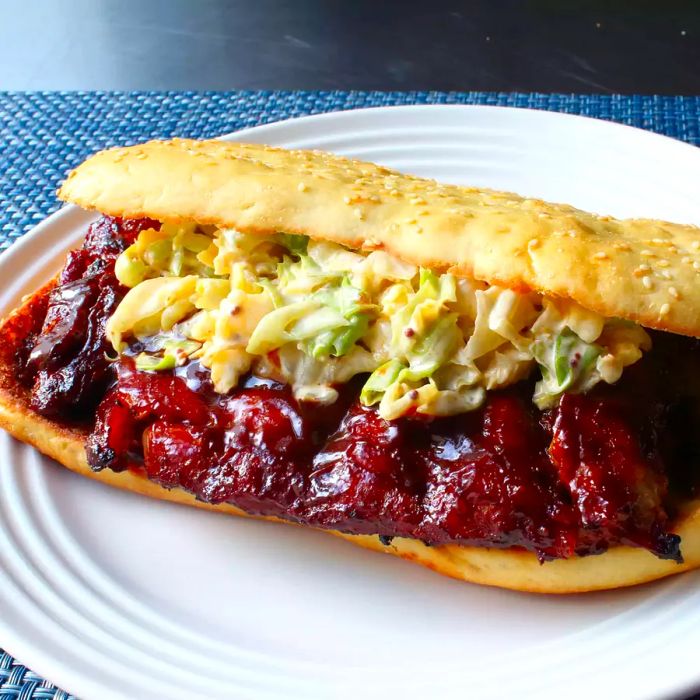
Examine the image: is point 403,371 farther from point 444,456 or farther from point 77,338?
point 77,338

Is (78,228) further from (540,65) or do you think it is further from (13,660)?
(540,65)

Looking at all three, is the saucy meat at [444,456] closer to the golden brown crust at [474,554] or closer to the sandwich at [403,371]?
the sandwich at [403,371]

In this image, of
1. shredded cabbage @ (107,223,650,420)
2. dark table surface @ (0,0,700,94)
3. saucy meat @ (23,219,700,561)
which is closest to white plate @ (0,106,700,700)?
saucy meat @ (23,219,700,561)

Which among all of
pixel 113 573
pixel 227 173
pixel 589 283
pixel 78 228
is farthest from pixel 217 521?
pixel 78 228

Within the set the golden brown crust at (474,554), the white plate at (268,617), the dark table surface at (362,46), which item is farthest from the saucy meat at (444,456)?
the dark table surface at (362,46)

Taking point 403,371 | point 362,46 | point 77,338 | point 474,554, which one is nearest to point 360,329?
point 403,371

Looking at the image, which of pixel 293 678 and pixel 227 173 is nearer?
pixel 293 678
